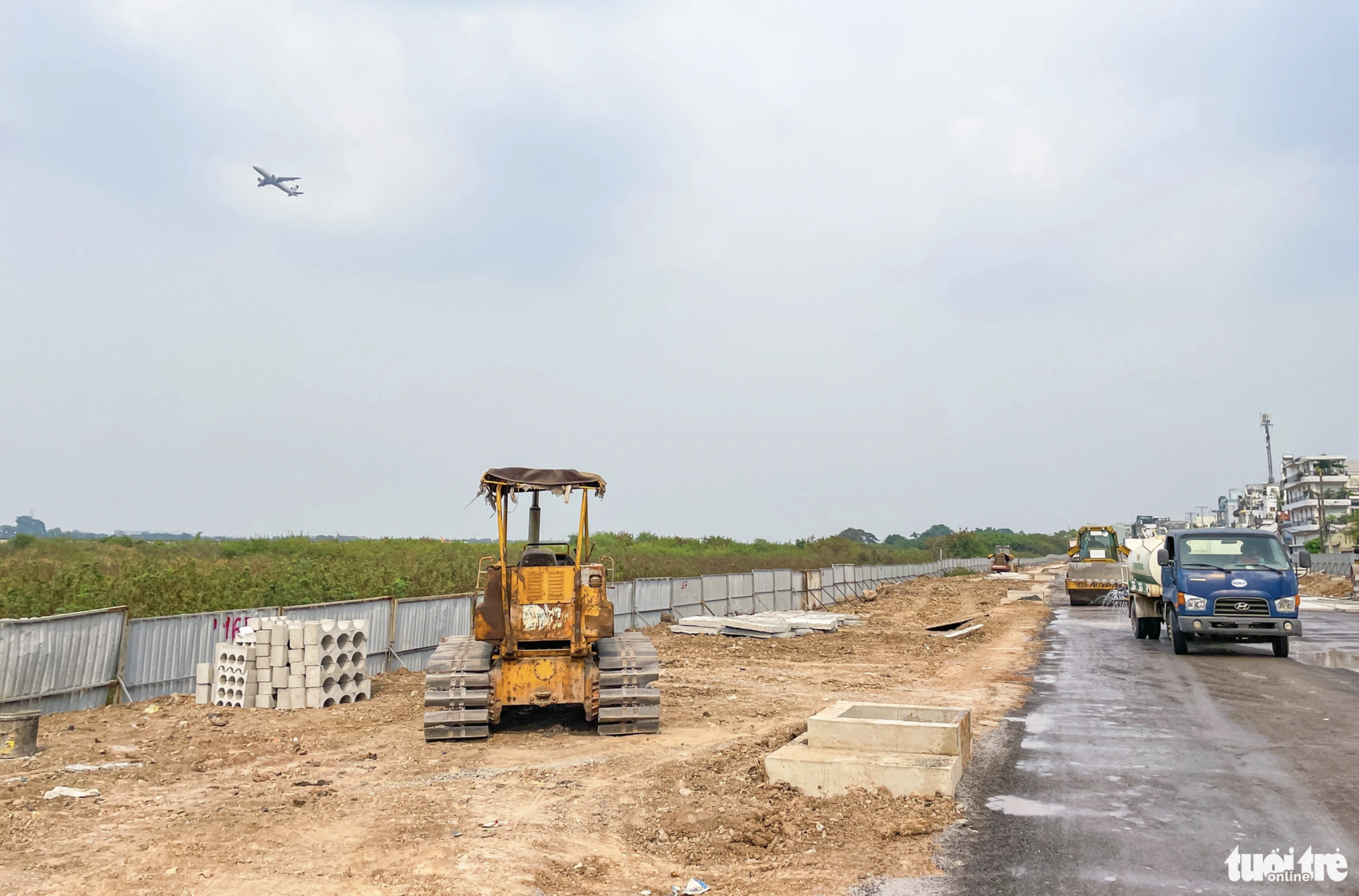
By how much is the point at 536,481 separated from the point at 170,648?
6887mm

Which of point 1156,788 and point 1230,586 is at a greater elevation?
point 1230,586

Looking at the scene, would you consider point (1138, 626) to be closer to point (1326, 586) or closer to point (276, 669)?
point (276, 669)

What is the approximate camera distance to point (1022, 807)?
763 cm

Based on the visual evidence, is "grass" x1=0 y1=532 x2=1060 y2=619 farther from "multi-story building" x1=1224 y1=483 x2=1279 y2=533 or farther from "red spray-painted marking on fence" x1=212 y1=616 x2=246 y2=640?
"multi-story building" x1=1224 y1=483 x2=1279 y2=533

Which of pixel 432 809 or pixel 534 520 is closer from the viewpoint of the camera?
pixel 432 809

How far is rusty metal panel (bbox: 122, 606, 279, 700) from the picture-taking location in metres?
13.3

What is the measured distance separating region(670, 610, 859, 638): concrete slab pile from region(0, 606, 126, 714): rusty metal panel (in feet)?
46.5

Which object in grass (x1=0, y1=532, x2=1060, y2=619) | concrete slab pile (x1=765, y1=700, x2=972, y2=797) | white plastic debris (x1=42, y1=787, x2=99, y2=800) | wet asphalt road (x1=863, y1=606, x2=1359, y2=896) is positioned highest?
grass (x1=0, y1=532, x2=1060, y2=619)

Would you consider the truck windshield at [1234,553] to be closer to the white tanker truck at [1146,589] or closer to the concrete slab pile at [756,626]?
the white tanker truck at [1146,589]

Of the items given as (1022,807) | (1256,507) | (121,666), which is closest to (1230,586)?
(1022,807)

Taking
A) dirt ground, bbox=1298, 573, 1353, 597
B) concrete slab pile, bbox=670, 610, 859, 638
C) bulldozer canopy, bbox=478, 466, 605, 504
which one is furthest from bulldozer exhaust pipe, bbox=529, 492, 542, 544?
dirt ground, bbox=1298, 573, 1353, 597

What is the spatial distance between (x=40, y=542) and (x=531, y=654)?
37.1m

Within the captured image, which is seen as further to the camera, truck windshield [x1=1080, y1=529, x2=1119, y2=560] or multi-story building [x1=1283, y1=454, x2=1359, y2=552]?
multi-story building [x1=1283, y1=454, x2=1359, y2=552]

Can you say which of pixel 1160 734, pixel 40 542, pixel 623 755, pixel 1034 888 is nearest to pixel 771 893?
pixel 1034 888
